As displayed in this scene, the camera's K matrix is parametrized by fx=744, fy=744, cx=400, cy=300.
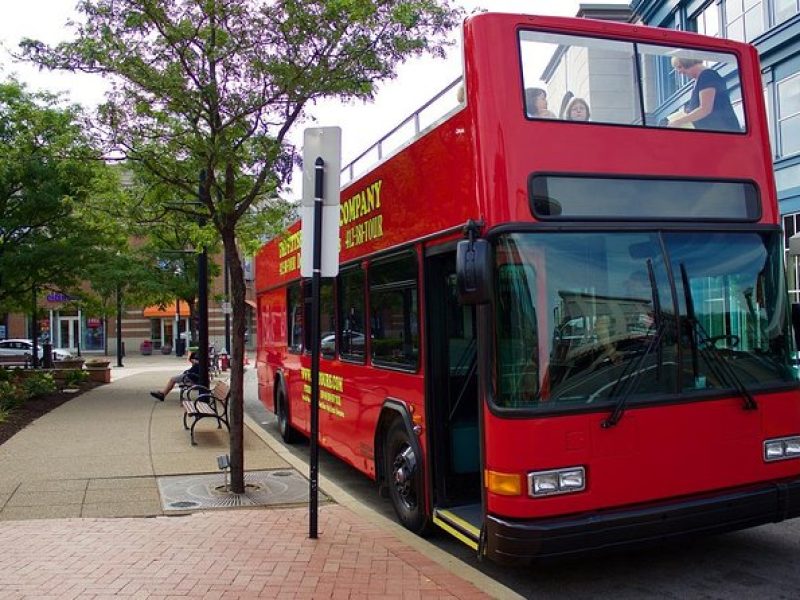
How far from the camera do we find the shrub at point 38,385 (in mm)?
16000

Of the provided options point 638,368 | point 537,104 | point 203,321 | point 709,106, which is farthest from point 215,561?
point 203,321

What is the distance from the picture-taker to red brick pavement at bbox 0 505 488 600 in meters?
4.58

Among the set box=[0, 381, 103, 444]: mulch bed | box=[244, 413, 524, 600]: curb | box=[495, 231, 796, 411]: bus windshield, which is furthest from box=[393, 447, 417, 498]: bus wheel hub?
box=[0, 381, 103, 444]: mulch bed

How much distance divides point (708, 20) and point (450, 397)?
18576mm

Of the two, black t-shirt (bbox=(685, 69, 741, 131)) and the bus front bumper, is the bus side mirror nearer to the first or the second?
the bus front bumper

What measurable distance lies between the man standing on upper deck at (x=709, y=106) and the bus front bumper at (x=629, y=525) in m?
2.43

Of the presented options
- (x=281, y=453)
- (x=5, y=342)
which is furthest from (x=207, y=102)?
(x=5, y=342)

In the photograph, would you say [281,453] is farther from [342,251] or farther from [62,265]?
[62,265]

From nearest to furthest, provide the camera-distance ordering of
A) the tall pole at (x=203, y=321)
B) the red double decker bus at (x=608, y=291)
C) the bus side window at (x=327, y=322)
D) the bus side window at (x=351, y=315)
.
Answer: the red double decker bus at (x=608, y=291), the bus side window at (x=351, y=315), the bus side window at (x=327, y=322), the tall pole at (x=203, y=321)

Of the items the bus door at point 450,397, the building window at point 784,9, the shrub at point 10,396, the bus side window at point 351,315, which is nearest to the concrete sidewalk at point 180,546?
the bus door at point 450,397

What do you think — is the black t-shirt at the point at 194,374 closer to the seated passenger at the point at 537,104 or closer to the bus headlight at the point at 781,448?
the seated passenger at the point at 537,104

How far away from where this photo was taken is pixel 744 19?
1877cm

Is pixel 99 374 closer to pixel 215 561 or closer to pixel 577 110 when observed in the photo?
pixel 215 561

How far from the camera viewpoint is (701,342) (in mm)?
4625
